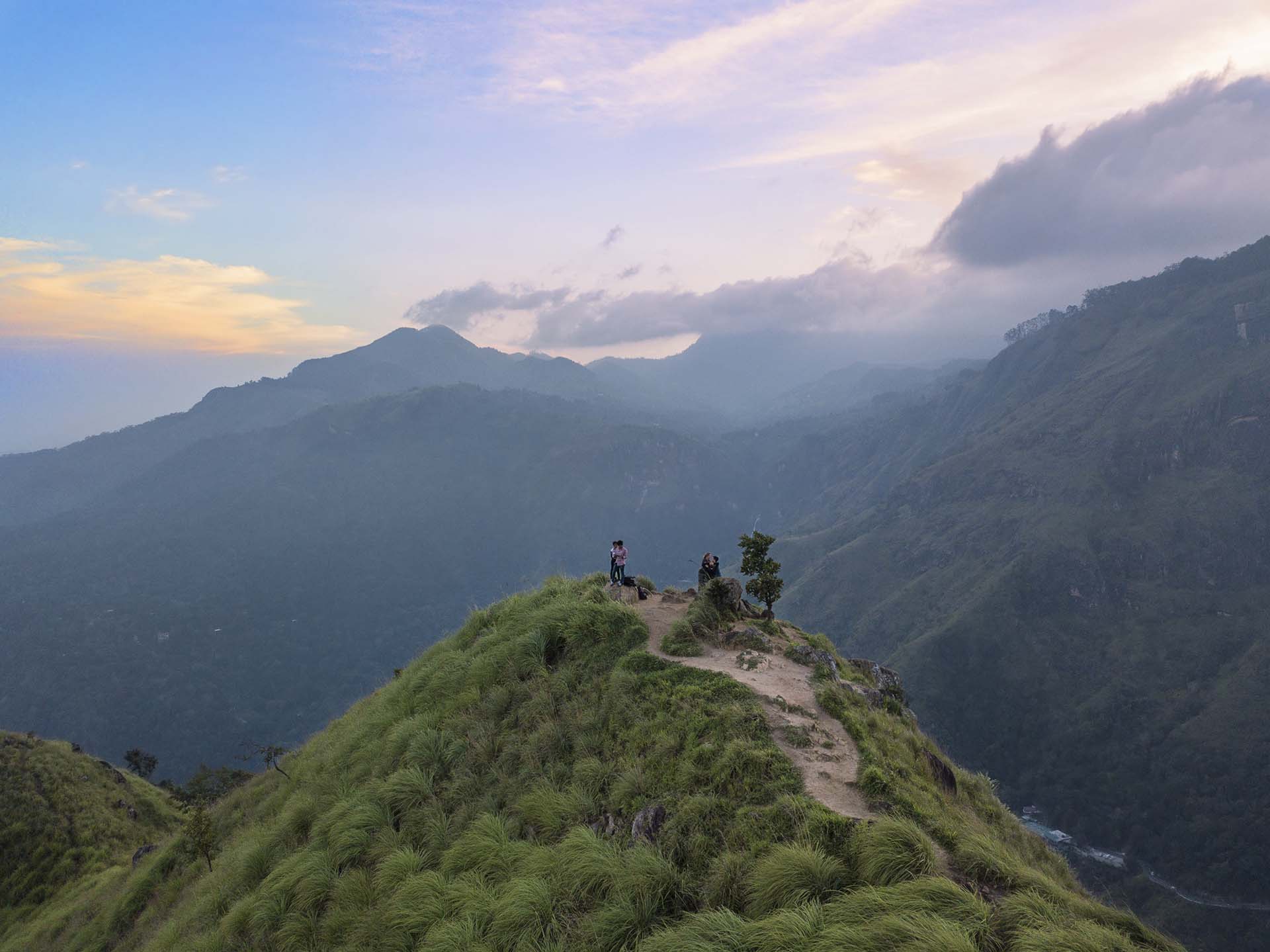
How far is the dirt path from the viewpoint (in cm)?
1111

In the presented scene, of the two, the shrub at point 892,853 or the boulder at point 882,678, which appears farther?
the boulder at point 882,678

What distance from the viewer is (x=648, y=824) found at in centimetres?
1081

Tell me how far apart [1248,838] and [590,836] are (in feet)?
819

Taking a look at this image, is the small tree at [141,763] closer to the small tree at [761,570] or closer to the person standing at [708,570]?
the person standing at [708,570]

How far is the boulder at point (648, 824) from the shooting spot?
34.7 ft

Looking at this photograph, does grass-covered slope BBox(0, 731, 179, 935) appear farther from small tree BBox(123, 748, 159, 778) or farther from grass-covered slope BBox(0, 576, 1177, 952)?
small tree BBox(123, 748, 159, 778)

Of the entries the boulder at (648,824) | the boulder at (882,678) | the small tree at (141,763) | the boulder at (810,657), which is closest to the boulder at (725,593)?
the boulder at (810,657)

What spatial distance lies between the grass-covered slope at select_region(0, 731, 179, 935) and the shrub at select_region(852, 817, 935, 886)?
112 ft

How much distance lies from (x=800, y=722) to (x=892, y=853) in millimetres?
4533

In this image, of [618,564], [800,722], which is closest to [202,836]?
[618,564]

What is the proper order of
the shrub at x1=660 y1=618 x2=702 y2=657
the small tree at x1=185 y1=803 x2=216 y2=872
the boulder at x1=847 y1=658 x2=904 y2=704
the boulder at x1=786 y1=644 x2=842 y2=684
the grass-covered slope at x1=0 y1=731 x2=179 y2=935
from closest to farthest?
the shrub at x1=660 y1=618 x2=702 y2=657 → the boulder at x1=786 y1=644 x2=842 y2=684 → the small tree at x1=185 y1=803 x2=216 y2=872 → the boulder at x1=847 y1=658 x2=904 y2=704 → the grass-covered slope at x1=0 y1=731 x2=179 y2=935

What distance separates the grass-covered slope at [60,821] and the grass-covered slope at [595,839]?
18623mm

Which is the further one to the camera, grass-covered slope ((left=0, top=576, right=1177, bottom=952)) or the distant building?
the distant building

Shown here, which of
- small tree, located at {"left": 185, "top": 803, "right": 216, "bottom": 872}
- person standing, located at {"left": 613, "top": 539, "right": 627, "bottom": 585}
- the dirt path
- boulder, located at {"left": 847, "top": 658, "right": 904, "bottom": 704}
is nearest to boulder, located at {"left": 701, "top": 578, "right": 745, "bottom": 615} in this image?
the dirt path
